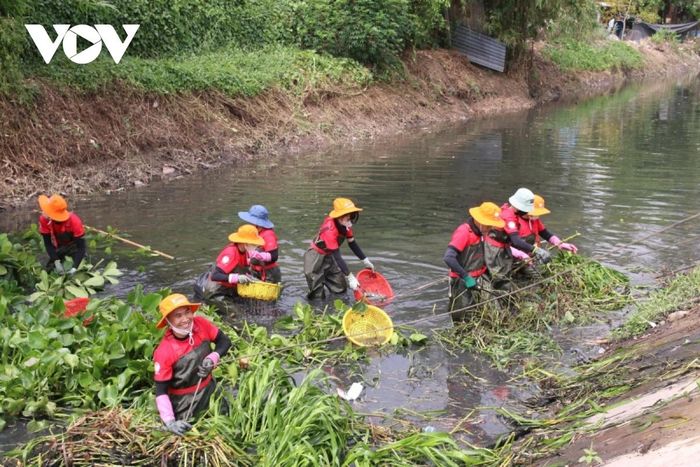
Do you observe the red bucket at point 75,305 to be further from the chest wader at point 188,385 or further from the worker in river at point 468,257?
the worker in river at point 468,257

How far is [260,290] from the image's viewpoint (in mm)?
9328

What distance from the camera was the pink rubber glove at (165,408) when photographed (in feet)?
18.9

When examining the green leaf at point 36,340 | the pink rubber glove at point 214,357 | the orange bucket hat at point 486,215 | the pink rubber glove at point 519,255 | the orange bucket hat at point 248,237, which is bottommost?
the pink rubber glove at point 519,255

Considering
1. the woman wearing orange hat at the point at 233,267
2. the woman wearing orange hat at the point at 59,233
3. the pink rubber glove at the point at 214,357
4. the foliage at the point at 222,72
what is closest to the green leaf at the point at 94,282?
the woman wearing orange hat at the point at 59,233

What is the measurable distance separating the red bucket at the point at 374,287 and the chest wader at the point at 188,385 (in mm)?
3933

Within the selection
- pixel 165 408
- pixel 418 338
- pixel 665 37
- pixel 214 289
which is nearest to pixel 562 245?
pixel 418 338

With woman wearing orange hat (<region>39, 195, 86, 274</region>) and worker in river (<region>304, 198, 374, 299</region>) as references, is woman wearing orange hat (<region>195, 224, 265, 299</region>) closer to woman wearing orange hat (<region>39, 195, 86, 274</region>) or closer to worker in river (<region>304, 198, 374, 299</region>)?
worker in river (<region>304, 198, 374, 299</region>)

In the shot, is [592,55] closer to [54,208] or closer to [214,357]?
[54,208]

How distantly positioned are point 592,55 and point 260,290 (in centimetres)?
3789

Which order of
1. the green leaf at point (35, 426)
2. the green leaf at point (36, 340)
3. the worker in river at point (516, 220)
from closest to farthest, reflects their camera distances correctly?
the green leaf at point (35, 426), the green leaf at point (36, 340), the worker in river at point (516, 220)

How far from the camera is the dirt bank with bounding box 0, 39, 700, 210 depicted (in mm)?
14930

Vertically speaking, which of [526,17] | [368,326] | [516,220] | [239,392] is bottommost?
[368,326]

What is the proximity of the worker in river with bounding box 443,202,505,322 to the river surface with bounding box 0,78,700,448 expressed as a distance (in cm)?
50

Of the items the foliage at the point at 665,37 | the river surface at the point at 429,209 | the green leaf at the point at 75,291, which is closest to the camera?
the river surface at the point at 429,209
